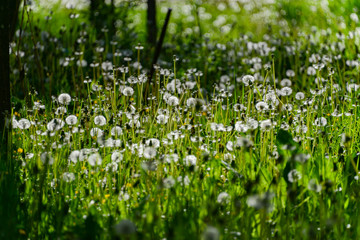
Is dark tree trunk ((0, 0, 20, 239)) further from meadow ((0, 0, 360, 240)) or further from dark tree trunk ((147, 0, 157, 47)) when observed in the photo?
dark tree trunk ((147, 0, 157, 47))

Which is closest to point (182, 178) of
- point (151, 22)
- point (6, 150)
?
point (6, 150)

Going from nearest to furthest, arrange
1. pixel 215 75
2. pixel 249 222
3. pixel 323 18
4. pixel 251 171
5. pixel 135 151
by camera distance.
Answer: pixel 249 222 → pixel 251 171 → pixel 135 151 → pixel 215 75 → pixel 323 18

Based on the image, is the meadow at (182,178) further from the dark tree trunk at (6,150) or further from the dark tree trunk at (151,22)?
the dark tree trunk at (151,22)

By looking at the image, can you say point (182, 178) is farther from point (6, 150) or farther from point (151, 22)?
point (151, 22)

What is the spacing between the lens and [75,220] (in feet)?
6.99

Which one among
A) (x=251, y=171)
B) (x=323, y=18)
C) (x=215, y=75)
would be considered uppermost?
(x=323, y=18)

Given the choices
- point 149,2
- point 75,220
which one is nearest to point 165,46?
point 149,2

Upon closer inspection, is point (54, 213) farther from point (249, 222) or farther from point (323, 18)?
point (323, 18)

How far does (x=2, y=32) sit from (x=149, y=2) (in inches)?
149

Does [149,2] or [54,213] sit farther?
[149,2]

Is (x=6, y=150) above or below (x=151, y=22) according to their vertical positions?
below

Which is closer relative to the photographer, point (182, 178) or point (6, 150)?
point (182, 178)

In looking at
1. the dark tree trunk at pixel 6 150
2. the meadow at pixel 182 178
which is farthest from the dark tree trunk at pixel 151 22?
the dark tree trunk at pixel 6 150

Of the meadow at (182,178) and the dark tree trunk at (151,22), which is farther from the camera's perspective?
the dark tree trunk at (151,22)
